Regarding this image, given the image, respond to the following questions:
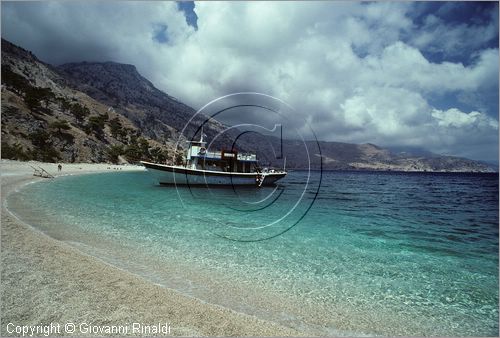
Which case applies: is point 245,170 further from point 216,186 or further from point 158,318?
point 158,318

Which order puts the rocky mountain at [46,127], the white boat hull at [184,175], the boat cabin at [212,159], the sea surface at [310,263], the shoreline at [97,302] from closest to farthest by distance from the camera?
the shoreline at [97,302] → the sea surface at [310,263] → the white boat hull at [184,175] → the boat cabin at [212,159] → the rocky mountain at [46,127]

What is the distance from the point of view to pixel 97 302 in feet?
20.0

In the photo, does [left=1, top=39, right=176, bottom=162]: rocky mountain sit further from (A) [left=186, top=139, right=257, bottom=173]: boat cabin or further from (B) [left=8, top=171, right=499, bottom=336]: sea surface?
(B) [left=8, top=171, right=499, bottom=336]: sea surface

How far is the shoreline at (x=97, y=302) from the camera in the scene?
5.52m

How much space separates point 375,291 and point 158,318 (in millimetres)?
6188

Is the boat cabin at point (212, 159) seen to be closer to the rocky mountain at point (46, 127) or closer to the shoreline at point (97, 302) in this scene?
the rocky mountain at point (46, 127)

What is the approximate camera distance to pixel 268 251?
476 inches

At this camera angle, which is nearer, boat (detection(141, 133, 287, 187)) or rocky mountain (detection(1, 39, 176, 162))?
boat (detection(141, 133, 287, 187))

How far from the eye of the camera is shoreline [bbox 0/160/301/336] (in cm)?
552

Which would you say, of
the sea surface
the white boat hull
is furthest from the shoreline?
the white boat hull

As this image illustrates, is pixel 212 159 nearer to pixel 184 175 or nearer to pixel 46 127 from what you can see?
pixel 184 175

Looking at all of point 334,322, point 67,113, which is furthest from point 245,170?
point 67,113

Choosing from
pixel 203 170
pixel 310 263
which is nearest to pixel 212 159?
pixel 203 170

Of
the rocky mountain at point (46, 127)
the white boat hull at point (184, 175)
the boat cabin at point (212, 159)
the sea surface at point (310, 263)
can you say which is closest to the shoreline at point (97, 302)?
the sea surface at point (310, 263)
